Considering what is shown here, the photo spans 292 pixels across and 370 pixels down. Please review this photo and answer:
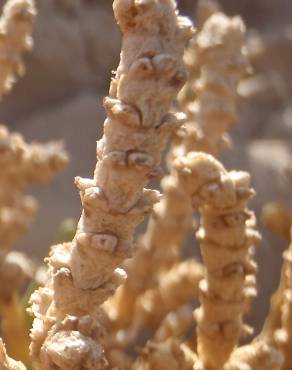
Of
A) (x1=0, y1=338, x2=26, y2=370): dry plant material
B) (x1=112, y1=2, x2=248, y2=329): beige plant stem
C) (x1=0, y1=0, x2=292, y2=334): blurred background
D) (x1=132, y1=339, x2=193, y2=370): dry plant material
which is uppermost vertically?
(x1=0, y1=0, x2=292, y2=334): blurred background

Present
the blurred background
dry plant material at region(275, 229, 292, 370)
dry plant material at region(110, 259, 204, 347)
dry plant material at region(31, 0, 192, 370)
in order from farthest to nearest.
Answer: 1. the blurred background
2. dry plant material at region(110, 259, 204, 347)
3. dry plant material at region(275, 229, 292, 370)
4. dry plant material at region(31, 0, 192, 370)

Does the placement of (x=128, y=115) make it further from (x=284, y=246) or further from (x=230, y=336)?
(x=284, y=246)

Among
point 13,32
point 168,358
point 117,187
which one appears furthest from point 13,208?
point 117,187

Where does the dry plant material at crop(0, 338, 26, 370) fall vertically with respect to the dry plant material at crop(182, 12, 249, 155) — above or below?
below

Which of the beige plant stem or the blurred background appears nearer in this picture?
the beige plant stem

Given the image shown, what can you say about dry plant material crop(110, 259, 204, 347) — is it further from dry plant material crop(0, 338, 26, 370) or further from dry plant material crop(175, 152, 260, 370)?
dry plant material crop(0, 338, 26, 370)

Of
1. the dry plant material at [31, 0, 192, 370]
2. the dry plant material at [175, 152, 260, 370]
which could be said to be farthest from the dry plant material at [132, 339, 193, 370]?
the dry plant material at [31, 0, 192, 370]

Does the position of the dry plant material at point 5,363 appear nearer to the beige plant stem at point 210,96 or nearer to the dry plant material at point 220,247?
the dry plant material at point 220,247

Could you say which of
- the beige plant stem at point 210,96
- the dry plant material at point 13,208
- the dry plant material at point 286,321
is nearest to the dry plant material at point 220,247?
the dry plant material at point 286,321
